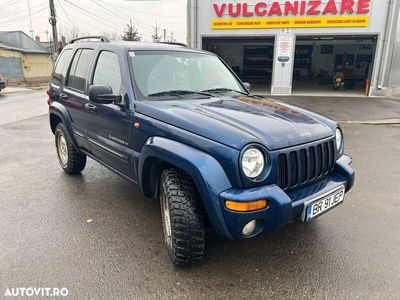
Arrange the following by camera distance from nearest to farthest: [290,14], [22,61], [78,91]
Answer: [78,91]
[290,14]
[22,61]

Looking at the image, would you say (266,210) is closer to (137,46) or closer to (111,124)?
(111,124)

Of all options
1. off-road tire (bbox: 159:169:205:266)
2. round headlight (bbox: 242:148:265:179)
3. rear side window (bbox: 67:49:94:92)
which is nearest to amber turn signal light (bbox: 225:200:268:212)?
round headlight (bbox: 242:148:265:179)

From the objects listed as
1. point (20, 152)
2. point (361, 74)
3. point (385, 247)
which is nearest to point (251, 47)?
point (361, 74)

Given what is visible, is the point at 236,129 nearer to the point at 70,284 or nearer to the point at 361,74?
the point at 70,284

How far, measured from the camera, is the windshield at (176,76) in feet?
11.0

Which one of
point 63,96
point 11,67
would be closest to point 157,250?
point 63,96

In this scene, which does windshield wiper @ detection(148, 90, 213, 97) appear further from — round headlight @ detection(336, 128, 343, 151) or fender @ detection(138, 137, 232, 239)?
round headlight @ detection(336, 128, 343, 151)

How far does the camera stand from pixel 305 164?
2.68 m

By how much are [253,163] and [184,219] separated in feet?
2.29

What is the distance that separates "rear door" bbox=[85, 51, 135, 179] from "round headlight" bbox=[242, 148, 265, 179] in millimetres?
1342

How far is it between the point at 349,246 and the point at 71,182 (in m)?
3.74

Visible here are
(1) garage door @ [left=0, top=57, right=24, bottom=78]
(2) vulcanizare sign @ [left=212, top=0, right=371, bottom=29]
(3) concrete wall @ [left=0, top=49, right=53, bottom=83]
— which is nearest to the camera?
(2) vulcanizare sign @ [left=212, top=0, right=371, bottom=29]

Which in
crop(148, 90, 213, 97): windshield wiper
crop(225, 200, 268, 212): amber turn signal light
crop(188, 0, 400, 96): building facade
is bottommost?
crop(225, 200, 268, 212): amber turn signal light

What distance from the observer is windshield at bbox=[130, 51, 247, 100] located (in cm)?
335
